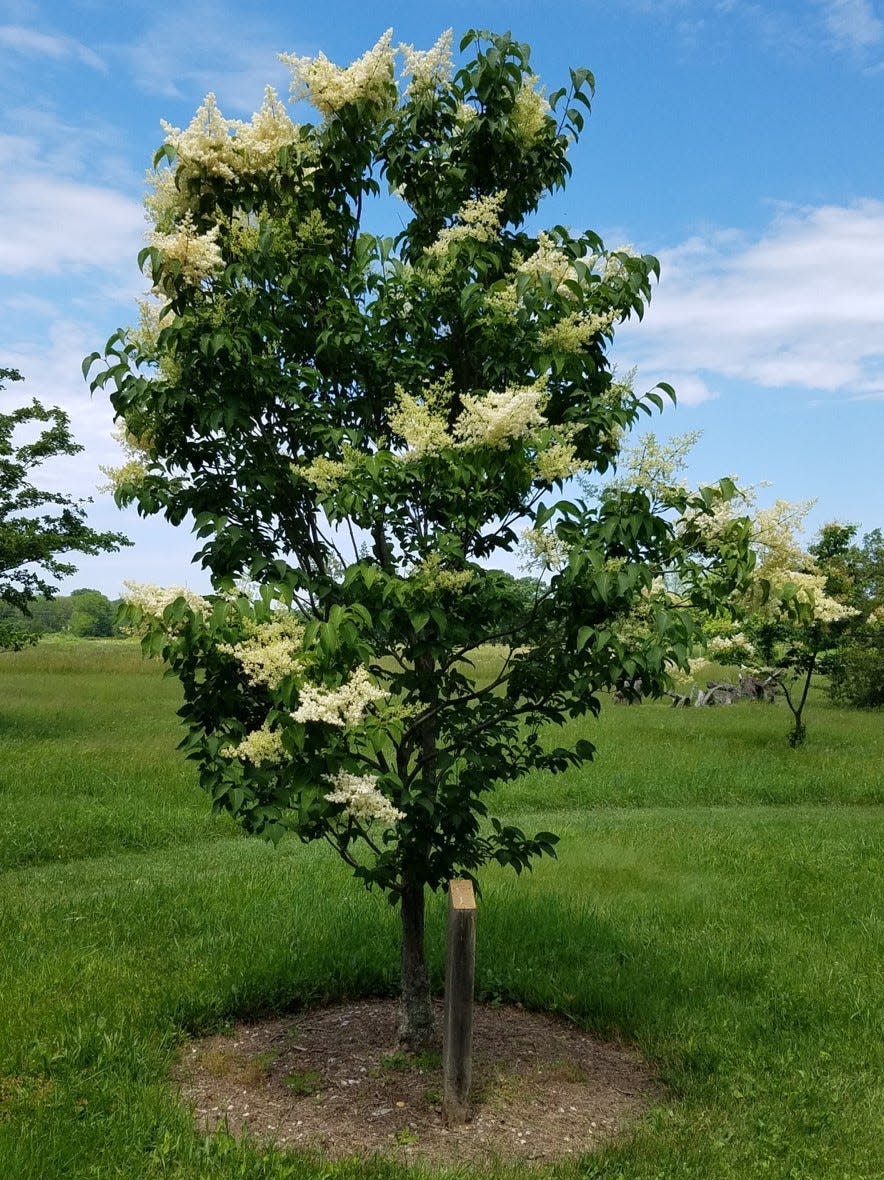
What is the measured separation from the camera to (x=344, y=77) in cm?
466

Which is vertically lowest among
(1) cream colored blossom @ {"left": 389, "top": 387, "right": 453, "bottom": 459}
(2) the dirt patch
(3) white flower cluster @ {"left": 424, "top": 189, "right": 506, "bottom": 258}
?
(2) the dirt patch

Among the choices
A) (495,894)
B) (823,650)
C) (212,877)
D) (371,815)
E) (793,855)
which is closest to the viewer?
(371,815)

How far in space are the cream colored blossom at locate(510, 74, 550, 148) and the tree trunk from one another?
3939 millimetres

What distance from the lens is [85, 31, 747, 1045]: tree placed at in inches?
162

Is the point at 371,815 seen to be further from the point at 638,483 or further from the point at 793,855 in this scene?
the point at 793,855

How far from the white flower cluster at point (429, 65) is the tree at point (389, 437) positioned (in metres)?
0.01

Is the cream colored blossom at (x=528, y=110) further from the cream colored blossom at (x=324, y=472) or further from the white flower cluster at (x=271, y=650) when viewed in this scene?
the white flower cluster at (x=271, y=650)

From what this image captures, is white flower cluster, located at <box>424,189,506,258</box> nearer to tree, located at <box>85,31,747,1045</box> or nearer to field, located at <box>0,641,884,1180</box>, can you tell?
tree, located at <box>85,31,747,1045</box>

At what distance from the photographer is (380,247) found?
471 cm

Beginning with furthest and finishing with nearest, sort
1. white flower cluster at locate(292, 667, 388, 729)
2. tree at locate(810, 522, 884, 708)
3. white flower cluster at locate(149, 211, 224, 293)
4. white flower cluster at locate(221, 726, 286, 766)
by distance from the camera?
1. tree at locate(810, 522, 884, 708)
2. white flower cluster at locate(149, 211, 224, 293)
3. white flower cluster at locate(221, 726, 286, 766)
4. white flower cluster at locate(292, 667, 388, 729)

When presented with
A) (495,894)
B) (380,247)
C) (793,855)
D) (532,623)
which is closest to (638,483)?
(532,623)

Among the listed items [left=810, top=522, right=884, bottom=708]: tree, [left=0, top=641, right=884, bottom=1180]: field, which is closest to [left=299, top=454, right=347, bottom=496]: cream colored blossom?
[left=0, top=641, right=884, bottom=1180]: field

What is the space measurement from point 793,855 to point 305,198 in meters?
8.41

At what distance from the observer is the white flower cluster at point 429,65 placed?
15.9ft
